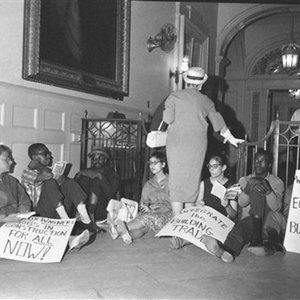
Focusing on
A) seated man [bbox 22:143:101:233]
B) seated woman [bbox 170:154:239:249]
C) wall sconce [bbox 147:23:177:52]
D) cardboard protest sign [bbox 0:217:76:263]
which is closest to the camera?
cardboard protest sign [bbox 0:217:76:263]

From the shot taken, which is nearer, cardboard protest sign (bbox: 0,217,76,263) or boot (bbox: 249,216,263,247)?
cardboard protest sign (bbox: 0,217,76,263)

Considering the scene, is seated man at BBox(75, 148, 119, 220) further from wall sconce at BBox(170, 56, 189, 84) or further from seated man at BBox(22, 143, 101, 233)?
wall sconce at BBox(170, 56, 189, 84)

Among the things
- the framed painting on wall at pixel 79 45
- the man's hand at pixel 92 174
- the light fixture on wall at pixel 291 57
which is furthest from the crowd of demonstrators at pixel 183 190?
the light fixture on wall at pixel 291 57

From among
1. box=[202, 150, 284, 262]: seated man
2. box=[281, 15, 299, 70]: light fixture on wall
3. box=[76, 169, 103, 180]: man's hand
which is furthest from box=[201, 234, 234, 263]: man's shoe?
box=[281, 15, 299, 70]: light fixture on wall

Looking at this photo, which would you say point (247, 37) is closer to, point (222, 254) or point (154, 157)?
point (154, 157)

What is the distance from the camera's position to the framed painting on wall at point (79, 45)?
14.6ft

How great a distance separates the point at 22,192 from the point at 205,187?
1616 millimetres

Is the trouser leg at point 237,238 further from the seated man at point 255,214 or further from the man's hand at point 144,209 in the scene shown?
the man's hand at point 144,209

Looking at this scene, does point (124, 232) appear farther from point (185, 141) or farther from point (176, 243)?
point (185, 141)

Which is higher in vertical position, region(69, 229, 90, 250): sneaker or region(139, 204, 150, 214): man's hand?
region(139, 204, 150, 214): man's hand

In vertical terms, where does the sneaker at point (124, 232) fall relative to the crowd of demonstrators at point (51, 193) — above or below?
below

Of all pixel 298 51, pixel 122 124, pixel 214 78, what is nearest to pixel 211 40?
pixel 214 78

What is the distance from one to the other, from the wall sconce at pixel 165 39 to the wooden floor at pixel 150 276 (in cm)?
424

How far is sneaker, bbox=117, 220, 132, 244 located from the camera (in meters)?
3.57
